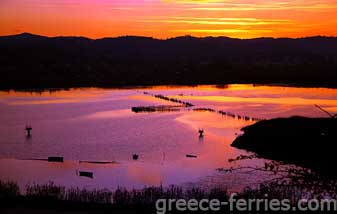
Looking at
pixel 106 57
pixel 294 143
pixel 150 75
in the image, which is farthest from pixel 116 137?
pixel 106 57

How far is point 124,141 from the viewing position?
46375 millimetres

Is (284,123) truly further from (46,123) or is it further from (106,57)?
(106,57)

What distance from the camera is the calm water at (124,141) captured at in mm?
29844

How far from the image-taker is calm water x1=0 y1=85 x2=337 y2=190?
2984cm

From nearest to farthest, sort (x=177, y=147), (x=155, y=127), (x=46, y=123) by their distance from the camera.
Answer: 1. (x=177, y=147)
2. (x=155, y=127)
3. (x=46, y=123)

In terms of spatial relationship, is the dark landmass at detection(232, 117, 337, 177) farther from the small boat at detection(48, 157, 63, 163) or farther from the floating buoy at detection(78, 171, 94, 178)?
the small boat at detection(48, 157, 63, 163)

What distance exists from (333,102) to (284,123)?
35.1m

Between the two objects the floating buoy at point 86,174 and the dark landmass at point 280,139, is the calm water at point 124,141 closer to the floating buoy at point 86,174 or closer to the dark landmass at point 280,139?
the floating buoy at point 86,174

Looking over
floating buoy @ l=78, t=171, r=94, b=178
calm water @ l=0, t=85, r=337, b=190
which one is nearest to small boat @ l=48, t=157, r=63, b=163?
calm water @ l=0, t=85, r=337, b=190

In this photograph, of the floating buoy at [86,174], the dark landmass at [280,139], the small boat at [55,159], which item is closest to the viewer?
the floating buoy at [86,174]

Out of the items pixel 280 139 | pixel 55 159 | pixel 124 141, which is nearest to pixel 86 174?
pixel 55 159

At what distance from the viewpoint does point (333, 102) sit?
7369 centimetres

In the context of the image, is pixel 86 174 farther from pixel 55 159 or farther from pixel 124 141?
pixel 124 141

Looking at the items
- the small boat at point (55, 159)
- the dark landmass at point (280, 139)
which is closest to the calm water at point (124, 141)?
the small boat at point (55, 159)
